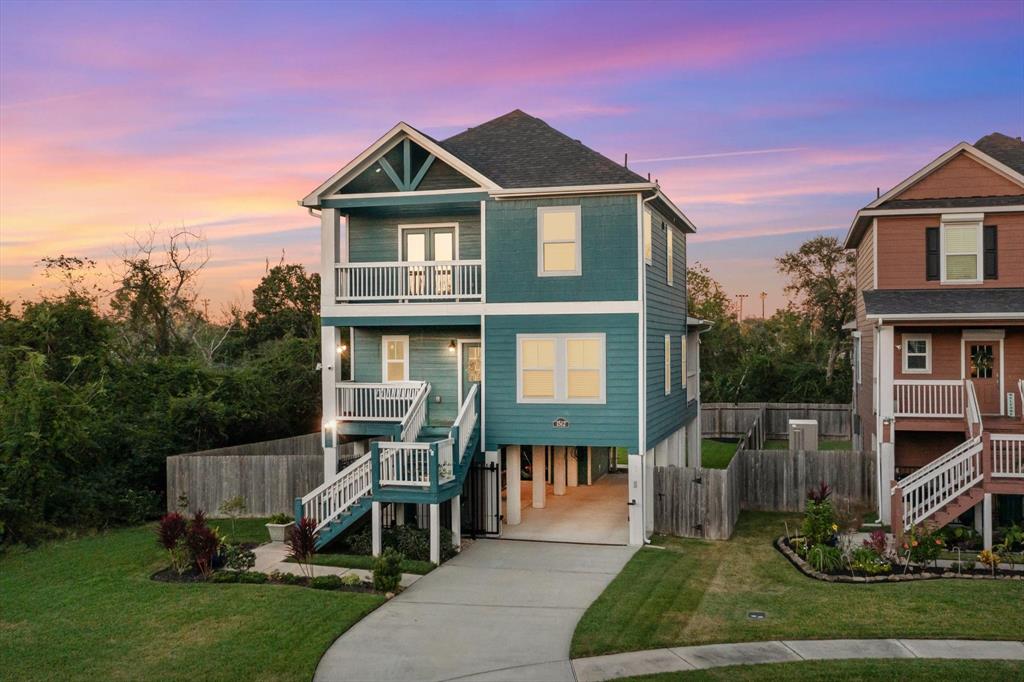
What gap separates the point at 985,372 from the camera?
2066 cm

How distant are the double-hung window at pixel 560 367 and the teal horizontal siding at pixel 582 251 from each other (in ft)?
3.20

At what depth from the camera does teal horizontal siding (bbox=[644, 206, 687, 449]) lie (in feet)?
63.1

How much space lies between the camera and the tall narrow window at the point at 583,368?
719 inches

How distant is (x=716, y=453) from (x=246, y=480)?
19.3 metres

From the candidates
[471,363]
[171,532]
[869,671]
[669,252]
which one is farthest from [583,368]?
[869,671]

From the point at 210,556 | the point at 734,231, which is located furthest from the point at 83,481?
the point at 734,231

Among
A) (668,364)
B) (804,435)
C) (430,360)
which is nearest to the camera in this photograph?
(430,360)

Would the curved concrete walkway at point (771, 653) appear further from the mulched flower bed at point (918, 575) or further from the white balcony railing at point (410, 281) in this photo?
the white balcony railing at point (410, 281)

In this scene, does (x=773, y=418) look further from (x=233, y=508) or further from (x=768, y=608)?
(x=233, y=508)

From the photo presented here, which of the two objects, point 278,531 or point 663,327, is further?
point 663,327

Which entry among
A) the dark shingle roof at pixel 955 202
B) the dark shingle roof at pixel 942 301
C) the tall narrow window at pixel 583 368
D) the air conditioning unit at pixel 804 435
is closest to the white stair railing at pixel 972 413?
the dark shingle roof at pixel 942 301

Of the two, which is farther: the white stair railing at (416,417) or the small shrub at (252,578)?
the white stair railing at (416,417)

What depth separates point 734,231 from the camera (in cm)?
4122

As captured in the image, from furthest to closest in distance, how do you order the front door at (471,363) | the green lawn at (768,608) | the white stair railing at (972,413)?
the front door at (471,363) → the white stair railing at (972,413) → the green lawn at (768,608)
